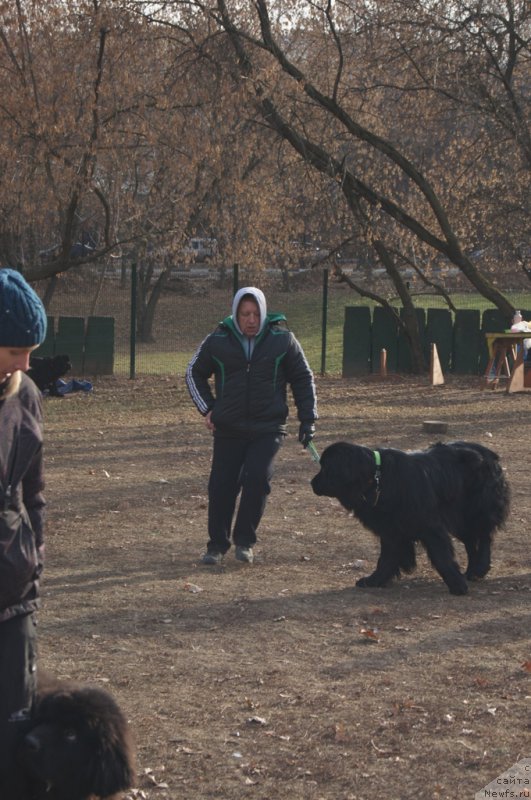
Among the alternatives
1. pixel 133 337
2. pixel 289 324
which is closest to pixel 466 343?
pixel 133 337

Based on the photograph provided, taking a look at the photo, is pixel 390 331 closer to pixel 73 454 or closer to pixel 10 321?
pixel 73 454

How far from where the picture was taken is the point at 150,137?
18.5 m

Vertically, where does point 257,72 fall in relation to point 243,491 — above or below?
above

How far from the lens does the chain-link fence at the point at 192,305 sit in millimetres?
23938

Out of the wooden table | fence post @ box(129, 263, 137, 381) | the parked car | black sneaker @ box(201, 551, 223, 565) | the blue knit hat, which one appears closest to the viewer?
the blue knit hat

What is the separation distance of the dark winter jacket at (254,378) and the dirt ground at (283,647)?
1042 mm

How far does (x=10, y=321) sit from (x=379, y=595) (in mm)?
4672

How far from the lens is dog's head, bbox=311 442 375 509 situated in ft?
24.1

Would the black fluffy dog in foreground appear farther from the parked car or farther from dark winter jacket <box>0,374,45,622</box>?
the parked car

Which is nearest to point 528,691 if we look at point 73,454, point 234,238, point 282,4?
point 73,454

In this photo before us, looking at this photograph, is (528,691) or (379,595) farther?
(379,595)

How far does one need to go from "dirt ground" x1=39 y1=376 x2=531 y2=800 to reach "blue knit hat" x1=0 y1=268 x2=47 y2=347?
208 centimetres

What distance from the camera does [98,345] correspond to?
2159 cm

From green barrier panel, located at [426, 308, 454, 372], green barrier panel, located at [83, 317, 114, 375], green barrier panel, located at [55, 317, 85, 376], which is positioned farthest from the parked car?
green barrier panel, located at [426, 308, 454, 372]
